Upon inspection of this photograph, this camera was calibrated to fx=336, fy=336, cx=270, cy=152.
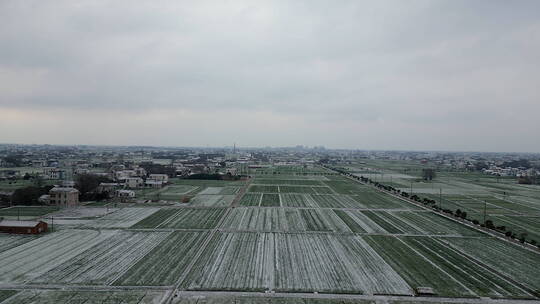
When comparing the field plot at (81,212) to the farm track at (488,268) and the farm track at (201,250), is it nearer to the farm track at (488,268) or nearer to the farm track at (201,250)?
the farm track at (201,250)

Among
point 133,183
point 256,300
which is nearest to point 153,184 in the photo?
point 133,183

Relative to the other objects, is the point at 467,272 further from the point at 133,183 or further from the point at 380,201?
the point at 133,183

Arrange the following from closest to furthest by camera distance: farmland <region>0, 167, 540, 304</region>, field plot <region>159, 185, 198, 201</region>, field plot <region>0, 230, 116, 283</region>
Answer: farmland <region>0, 167, 540, 304</region>, field plot <region>0, 230, 116, 283</region>, field plot <region>159, 185, 198, 201</region>

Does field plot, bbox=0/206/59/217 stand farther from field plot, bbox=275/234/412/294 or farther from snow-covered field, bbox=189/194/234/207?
field plot, bbox=275/234/412/294

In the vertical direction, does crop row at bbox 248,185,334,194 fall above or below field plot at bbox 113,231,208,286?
above

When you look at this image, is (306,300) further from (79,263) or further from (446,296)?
(79,263)

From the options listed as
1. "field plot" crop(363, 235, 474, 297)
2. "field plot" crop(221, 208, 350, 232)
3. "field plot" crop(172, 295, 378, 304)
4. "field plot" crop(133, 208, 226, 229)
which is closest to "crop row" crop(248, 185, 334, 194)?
"field plot" crop(221, 208, 350, 232)
